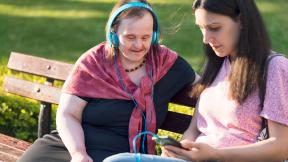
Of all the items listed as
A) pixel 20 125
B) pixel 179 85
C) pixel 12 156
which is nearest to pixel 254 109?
pixel 179 85

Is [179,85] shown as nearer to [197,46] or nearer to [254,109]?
[254,109]

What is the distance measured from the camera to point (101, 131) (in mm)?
4727

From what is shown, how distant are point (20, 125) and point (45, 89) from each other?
1043mm

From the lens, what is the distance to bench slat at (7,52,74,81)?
5.61 meters

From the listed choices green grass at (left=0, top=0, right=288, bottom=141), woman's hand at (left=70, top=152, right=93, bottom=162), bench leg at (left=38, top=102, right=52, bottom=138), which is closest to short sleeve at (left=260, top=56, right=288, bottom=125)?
woman's hand at (left=70, top=152, right=93, bottom=162)

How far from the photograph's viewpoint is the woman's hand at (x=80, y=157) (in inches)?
177

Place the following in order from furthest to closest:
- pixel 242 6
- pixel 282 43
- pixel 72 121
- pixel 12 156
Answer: pixel 282 43
pixel 12 156
pixel 72 121
pixel 242 6

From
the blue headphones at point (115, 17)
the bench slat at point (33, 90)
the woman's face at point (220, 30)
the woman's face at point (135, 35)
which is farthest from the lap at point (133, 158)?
the bench slat at point (33, 90)

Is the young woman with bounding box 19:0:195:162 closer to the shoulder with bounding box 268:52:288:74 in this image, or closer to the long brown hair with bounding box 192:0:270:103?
the long brown hair with bounding box 192:0:270:103

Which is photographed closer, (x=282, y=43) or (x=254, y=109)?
(x=254, y=109)

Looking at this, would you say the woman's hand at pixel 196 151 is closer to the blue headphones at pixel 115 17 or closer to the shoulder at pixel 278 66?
the shoulder at pixel 278 66

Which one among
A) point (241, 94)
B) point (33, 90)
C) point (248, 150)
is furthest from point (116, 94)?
point (33, 90)

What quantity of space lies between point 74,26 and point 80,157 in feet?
22.6

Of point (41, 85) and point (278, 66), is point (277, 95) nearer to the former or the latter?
point (278, 66)
